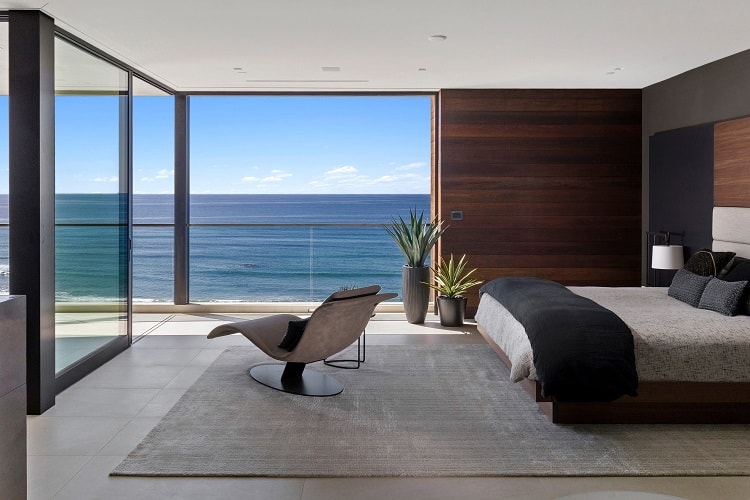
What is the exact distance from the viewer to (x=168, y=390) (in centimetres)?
477

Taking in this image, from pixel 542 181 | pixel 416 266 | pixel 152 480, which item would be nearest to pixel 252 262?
pixel 416 266

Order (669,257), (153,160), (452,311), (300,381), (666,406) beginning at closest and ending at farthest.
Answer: (666,406), (300,381), (669,257), (452,311), (153,160)

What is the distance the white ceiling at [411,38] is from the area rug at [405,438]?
8.02ft

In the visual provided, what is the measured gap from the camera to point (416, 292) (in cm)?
729

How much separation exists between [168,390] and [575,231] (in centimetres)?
465

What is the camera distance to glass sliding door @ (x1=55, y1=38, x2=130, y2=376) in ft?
16.0

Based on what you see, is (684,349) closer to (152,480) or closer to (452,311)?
(152,480)

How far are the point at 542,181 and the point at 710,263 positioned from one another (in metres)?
2.51

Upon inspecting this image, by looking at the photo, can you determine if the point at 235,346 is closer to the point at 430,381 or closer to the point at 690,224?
the point at 430,381

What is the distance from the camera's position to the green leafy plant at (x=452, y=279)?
7145 millimetres

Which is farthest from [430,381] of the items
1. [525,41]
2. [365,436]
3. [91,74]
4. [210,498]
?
[91,74]

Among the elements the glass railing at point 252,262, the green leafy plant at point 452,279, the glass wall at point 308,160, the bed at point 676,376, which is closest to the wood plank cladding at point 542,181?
the green leafy plant at point 452,279

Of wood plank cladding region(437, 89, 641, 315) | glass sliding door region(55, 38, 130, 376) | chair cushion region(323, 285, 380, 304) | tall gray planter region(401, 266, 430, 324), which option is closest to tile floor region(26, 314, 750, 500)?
glass sliding door region(55, 38, 130, 376)

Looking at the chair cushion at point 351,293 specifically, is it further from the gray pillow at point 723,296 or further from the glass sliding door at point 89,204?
the gray pillow at point 723,296
